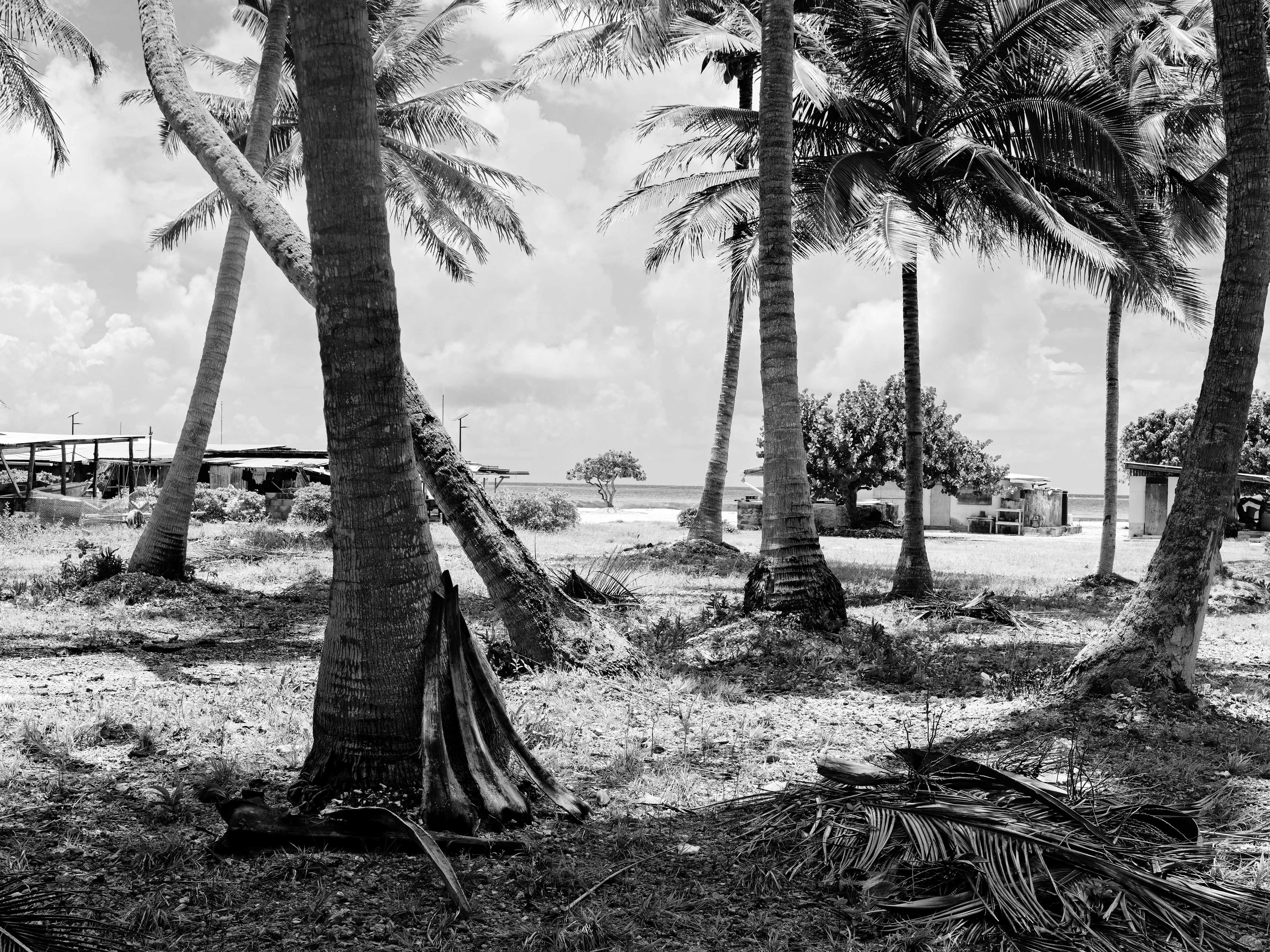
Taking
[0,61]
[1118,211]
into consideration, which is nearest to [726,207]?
[1118,211]

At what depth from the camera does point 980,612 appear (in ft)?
36.6

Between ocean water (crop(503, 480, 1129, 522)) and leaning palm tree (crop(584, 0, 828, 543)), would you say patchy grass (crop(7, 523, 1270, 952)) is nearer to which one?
leaning palm tree (crop(584, 0, 828, 543))

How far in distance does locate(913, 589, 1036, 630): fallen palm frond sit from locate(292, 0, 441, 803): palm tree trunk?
27.6ft

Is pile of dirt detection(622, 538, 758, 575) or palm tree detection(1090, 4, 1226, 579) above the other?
palm tree detection(1090, 4, 1226, 579)

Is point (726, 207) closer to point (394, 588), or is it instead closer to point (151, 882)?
point (394, 588)

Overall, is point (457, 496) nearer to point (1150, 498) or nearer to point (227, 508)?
point (227, 508)

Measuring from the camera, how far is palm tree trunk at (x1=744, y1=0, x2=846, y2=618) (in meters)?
9.18

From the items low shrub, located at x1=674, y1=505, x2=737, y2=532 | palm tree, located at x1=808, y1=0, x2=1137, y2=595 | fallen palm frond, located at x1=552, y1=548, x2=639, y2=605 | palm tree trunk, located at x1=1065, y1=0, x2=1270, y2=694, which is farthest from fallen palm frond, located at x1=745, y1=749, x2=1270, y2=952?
low shrub, located at x1=674, y1=505, x2=737, y2=532

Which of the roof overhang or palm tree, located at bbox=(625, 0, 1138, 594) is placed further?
the roof overhang

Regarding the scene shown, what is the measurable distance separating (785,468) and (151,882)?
22.6 feet

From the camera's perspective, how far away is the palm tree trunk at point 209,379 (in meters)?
12.1

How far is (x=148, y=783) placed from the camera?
455cm

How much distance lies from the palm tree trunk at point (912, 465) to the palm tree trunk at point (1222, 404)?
6.79 meters

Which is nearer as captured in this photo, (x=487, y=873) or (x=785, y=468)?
(x=487, y=873)
